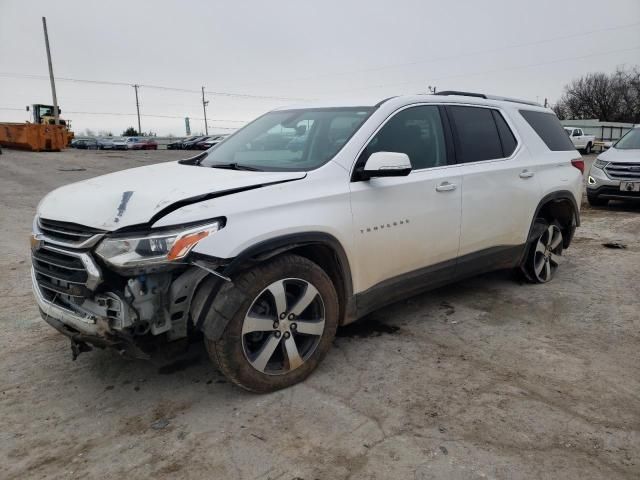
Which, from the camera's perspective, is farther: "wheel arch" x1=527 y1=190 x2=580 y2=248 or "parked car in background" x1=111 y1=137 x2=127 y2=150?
"parked car in background" x1=111 y1=137 x2=127 y2=150

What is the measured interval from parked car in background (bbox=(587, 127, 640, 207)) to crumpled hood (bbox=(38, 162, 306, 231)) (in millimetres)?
8760

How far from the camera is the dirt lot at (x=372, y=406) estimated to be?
2451mm

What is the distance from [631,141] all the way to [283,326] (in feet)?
33.9

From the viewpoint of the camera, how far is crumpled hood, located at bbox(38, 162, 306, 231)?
2682 millimetres

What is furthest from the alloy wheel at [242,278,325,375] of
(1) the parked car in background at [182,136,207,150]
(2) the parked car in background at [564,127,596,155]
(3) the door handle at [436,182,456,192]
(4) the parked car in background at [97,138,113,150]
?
(4) the parked car in background at [97,138,113,150]

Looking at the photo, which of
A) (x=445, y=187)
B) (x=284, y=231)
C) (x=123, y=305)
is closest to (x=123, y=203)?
(x=123, y=305)

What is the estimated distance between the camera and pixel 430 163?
12.7ft

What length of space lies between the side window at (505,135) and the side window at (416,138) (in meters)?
0.86

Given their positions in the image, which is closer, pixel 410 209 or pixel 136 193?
pixel 136 193

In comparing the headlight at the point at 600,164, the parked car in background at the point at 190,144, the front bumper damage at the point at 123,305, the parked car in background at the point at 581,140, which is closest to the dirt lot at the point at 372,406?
the front bumper damage at the point at 123,305

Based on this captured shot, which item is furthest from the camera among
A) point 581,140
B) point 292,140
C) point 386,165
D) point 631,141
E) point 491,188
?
point 581,140

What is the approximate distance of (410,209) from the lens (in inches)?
142

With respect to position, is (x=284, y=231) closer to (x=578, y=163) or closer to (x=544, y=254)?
(x=544, y=254)

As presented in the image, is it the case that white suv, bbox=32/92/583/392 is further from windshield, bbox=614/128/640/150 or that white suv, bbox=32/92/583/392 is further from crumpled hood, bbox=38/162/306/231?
windshield, bbox=614/128/640/150
